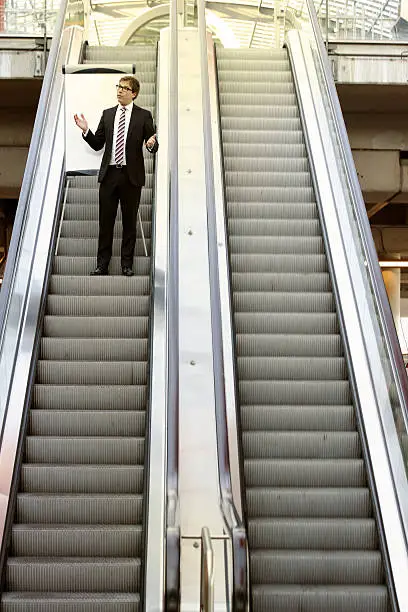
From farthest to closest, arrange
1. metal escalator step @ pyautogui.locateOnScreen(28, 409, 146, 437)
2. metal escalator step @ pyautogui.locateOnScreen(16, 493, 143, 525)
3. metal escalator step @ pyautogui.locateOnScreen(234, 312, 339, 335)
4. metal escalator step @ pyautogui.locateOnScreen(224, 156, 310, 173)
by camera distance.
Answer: metal escalator step @ pyautogui.locateOnScreen(224, 156, 310, 173)
metal escalator step @ pyautogui.locateOnScreen(234, 312, 339, 335)
metal escalator step @ pyautogui.locateOnScreen(28, 409, 146, 437)
metal escalator step @ pyautogui.locateOnScreen(16, 493, 143, 525)

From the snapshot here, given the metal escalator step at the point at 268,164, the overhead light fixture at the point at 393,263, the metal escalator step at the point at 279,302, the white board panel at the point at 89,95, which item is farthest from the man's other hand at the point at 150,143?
the overhead light fixture at the point at 393,263

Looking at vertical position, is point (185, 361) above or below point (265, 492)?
above

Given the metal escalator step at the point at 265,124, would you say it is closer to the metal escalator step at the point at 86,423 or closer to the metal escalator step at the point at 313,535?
the metal escalator step at the point at 86,423

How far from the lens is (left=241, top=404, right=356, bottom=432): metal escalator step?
605 centimetres

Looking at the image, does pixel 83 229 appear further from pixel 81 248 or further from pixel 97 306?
pixel 97 306

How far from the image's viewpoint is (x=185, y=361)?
19.0 feet

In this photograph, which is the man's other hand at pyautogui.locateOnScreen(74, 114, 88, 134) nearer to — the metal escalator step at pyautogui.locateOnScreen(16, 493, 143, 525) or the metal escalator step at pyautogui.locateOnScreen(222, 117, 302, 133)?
the metal escalator step at pyautogui.locateOnScreen(222, 117, 302, 133)

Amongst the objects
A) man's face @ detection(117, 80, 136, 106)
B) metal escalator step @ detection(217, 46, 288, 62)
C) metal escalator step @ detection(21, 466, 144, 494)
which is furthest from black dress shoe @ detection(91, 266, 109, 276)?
metal escalator step @ detection(217, 46, 288, 62)

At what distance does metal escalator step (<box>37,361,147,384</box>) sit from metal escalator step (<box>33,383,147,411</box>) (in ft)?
0.52

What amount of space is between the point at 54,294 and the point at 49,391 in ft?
3.38

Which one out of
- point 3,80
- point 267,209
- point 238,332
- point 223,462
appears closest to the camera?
point 223,462

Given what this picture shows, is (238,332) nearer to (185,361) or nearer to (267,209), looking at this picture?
(185,361)

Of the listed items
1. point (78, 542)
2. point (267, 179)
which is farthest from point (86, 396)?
point (267, 179)

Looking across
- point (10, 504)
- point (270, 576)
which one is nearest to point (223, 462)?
point (270, 576)
